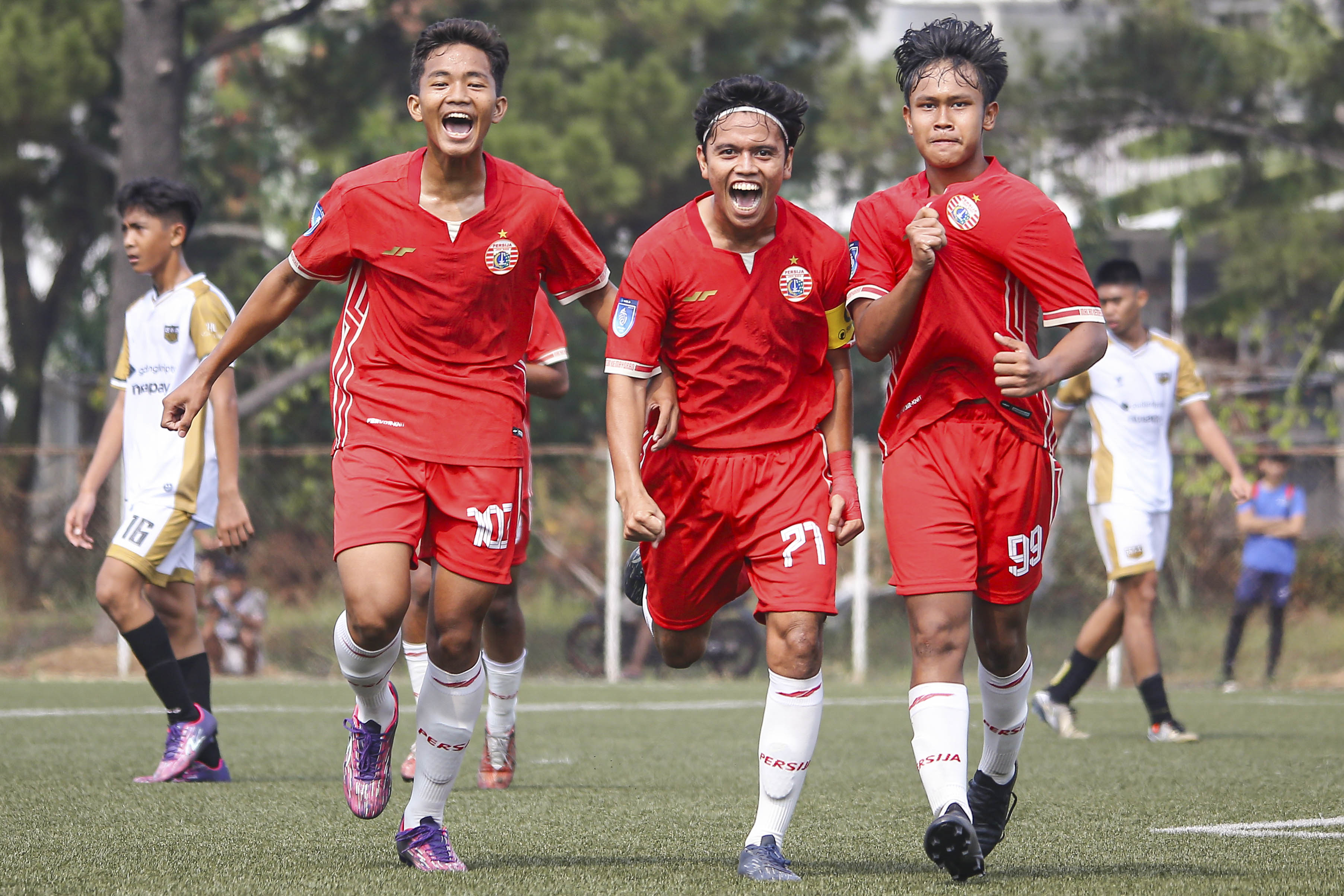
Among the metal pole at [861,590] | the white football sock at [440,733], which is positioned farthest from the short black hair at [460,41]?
the metal pole at [861,590]

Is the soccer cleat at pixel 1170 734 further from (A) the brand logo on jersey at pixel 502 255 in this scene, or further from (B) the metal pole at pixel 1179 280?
(B) the metal pole at pixel 1179 280

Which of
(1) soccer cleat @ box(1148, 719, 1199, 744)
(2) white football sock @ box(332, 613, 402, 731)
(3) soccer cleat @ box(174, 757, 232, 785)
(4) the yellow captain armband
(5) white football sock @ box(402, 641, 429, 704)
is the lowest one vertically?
(1) soccer cleat @ box(1148, 719, 1199, 744)

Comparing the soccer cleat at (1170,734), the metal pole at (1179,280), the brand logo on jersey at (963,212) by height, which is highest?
the metal pole at (1179,280)

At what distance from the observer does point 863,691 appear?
43.9ft

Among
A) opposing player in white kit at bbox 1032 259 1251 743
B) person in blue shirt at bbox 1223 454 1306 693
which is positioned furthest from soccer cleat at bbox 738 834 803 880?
person in blue shirt at bbox 1223 454 1306 693

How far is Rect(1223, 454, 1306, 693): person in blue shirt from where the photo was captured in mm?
14258

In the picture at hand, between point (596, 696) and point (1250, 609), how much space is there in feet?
18.9

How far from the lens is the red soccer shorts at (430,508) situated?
462 centimetres

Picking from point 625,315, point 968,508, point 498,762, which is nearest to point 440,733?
point 625,315

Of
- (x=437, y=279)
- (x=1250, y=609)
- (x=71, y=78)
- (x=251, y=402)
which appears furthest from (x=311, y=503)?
(x=437, y=279)

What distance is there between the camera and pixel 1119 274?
8.89 metres

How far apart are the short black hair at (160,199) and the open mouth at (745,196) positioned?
10.7ft

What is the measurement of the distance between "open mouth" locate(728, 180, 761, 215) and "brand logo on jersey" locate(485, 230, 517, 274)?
0.66 m

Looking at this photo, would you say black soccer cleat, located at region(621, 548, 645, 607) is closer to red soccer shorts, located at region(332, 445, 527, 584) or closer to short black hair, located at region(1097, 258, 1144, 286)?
red soccer shorts, located at region(332, 445, 527, 584)
